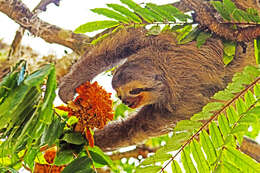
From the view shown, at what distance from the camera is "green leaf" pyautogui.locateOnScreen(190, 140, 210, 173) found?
2.27 feet

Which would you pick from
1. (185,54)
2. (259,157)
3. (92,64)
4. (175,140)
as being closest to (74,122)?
(175,140)

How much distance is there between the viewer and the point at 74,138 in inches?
26.2

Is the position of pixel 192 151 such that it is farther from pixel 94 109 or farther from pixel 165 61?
pixel 165 61

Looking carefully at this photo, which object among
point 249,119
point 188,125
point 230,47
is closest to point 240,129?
point 249,119

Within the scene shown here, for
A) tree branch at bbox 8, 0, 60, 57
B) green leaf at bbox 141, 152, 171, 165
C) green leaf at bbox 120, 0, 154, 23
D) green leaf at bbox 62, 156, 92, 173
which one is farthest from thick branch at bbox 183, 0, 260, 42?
tree branch at bbox 8, 0, 60, 57

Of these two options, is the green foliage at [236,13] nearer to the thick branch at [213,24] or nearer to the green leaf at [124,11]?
the thick branch at [213,24]

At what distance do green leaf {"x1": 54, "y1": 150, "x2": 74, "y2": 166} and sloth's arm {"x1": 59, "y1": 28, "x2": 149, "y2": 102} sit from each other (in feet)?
1.41

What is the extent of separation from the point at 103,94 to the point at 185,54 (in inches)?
17.9

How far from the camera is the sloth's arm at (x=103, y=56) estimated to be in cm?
105

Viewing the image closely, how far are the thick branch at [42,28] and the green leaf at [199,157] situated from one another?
1.87 feet

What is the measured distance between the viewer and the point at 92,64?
1.08 metres

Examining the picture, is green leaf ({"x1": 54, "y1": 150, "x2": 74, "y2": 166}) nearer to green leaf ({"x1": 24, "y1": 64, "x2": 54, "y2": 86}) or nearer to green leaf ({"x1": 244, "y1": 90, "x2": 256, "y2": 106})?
green leaf ({"x1": 24, "y1": 64, "x2": 54, "y2": 86})

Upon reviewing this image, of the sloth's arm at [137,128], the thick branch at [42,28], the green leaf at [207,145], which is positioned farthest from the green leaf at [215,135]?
the thick branch at [42,28]

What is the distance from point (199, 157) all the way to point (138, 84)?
1.24ft
